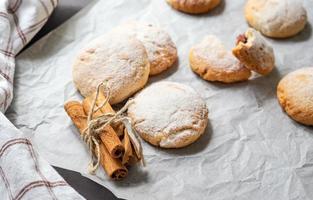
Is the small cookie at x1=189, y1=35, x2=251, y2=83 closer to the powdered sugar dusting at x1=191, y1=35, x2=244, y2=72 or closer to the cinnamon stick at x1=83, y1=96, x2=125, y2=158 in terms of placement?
the powdered sugar dusting at x1=191, y1=35, x2=244, y2=72

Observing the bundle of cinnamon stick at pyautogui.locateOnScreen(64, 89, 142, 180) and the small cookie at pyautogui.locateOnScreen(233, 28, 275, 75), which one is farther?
the small cookie at pyautogui.locateOnScreen(233, 28, 275, 75)

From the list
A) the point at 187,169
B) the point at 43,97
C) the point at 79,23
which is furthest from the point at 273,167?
the point at 79,23

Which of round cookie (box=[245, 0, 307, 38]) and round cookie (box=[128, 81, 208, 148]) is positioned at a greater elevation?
round cookie (box=[245, 0, 307, 38])

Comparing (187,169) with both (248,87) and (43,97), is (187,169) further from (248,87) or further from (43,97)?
(43,97)

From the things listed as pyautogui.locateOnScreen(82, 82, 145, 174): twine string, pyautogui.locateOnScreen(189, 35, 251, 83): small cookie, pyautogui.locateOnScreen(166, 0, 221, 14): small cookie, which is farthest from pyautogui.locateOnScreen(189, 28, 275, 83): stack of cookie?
pyautogui.locateOnScreen(82, 82, 145, 174): twine string

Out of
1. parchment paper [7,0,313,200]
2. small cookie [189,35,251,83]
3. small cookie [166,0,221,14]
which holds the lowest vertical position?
parchment paper [7,0,313,200]

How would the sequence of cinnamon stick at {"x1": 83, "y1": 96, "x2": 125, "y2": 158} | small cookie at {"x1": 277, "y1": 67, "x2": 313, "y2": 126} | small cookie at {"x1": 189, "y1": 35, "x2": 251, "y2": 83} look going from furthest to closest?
small cookie at {"x1": 189, "y1": 35, "x2": 251, "y2": 83} → small cookie at {"x1": 277, "y1": 67, "x2": 313, "y2": 126} → cinnamon stick at {"x1": 83, "y1": 96, "x2": 125, "y2": 158}

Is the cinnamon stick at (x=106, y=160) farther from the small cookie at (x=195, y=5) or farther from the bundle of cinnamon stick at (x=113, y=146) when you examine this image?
the small cookie at (x=195, y=5)
